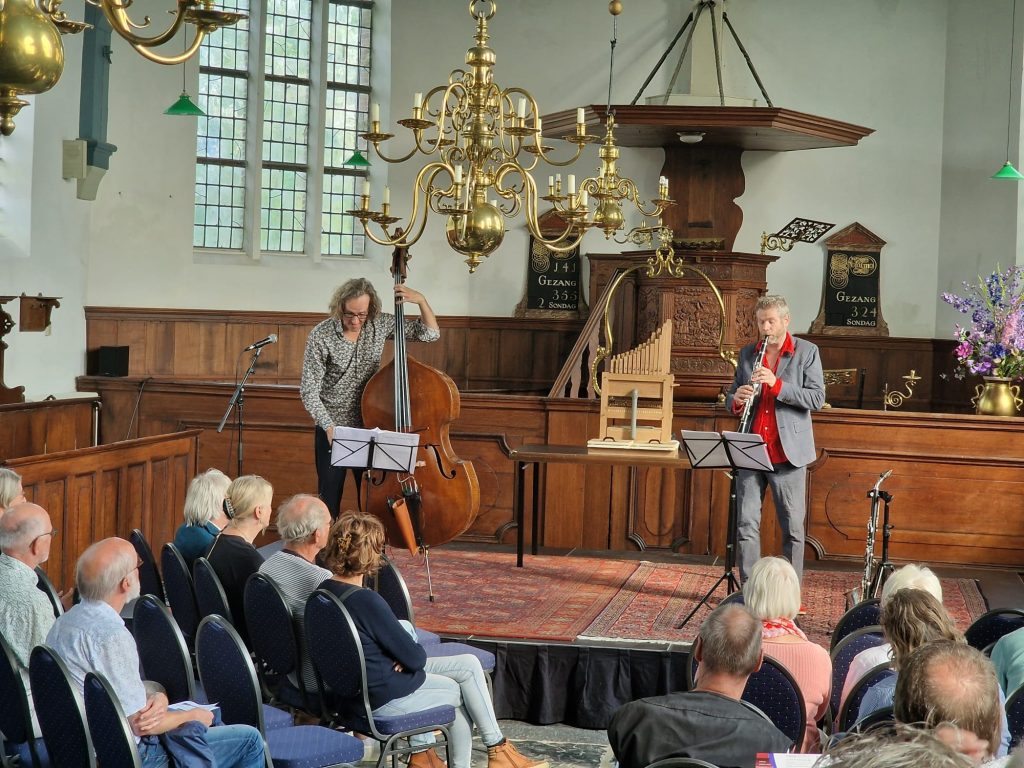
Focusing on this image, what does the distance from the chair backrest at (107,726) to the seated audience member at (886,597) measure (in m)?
2.07

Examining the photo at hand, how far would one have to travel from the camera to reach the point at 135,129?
1195cm

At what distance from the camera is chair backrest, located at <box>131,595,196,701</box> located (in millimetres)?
3891

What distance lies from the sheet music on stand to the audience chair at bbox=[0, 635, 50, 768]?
2.52m

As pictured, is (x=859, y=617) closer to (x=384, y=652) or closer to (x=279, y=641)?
A: (x=384, y=652)

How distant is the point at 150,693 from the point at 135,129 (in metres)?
9.16

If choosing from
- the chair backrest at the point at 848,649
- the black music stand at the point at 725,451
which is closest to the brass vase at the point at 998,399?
the black music stand at the point at 725,451

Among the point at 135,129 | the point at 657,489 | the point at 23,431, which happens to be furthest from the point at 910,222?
the point at 23,431

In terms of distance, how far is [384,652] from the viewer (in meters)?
4.36

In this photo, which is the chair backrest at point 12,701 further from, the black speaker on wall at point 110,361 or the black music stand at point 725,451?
the black speaker on wall at point 110,361

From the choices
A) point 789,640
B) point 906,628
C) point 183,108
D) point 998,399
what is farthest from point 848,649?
point 183,108

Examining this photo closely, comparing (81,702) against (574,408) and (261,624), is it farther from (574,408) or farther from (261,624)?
(574,408)

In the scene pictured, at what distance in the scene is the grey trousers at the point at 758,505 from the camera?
670 cm

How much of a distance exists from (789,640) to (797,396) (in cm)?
276

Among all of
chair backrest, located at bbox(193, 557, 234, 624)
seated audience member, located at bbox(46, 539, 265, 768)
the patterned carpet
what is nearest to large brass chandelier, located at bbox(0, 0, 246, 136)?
seated audience member, located at bbox(46, 539, 265, 768)
